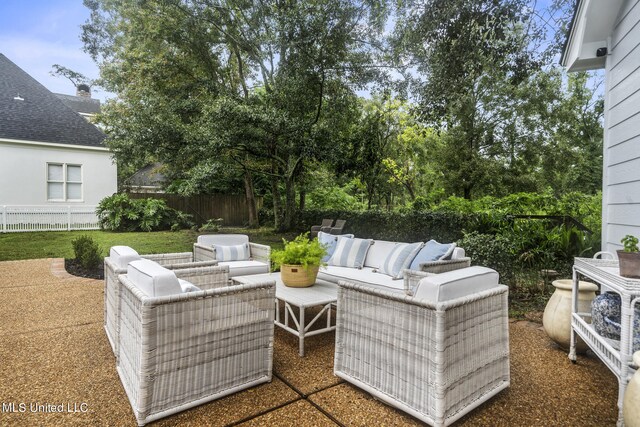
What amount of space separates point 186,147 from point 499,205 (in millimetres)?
7271

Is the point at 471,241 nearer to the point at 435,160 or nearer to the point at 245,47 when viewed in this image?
the point at 245,47

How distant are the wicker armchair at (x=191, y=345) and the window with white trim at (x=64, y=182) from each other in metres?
11.8

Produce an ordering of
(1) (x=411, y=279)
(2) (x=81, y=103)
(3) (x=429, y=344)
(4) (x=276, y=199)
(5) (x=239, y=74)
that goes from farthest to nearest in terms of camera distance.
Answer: (2) (x=81, y=103) → (4) (x=276, y=199) → (5) (x=239, y=74) → (1) (x=411, y=279) → (3) (x=429, y=344)

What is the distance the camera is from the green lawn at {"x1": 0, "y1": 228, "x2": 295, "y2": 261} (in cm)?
788

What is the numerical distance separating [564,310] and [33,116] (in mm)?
14765

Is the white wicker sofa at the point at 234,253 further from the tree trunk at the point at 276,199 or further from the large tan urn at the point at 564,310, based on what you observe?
the tree trunk at the point at 276,199

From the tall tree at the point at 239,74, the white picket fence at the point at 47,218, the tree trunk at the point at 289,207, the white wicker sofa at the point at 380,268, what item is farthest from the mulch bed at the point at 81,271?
the tree trunk at the point at 289,207

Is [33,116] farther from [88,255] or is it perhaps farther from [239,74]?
[88,255]

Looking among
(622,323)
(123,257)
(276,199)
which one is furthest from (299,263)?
(276,199)

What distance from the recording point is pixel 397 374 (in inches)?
80.8

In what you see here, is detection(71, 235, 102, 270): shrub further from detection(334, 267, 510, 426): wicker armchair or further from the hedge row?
the hedge row

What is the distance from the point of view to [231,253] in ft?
16.0

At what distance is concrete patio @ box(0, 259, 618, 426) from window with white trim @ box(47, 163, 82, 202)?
1002cm

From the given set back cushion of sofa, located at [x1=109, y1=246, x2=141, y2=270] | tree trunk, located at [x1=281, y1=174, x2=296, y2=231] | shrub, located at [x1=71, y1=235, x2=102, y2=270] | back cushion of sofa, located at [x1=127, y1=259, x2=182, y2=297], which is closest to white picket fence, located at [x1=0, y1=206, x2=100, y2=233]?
tree trunk, located at [x1=281, y1=174, x2=296, y2=231]
